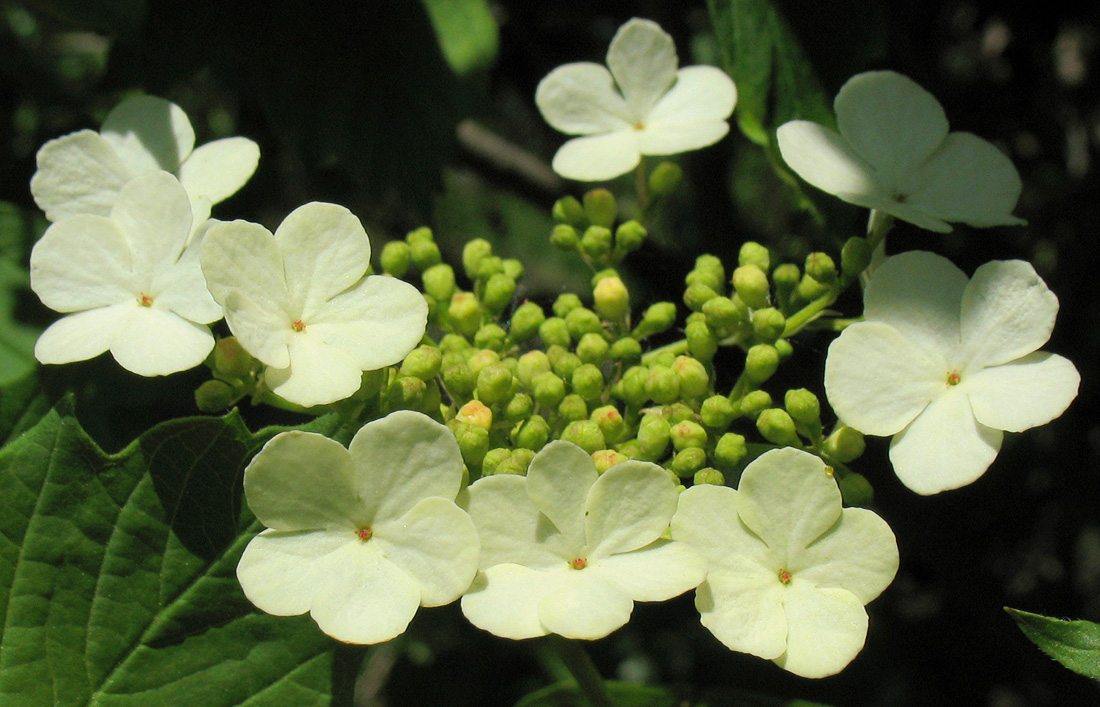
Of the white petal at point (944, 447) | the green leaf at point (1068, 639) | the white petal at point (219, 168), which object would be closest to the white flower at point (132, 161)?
the white petal at point (219, 168)

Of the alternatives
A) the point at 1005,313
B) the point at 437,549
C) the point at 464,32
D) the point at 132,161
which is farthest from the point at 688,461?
the point at 464,32

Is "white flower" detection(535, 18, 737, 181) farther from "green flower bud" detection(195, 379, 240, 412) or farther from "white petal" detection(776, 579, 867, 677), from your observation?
"white petal" detection(776, 579, 867, 677)

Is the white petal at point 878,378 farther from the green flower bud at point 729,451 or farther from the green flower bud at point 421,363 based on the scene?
the green flower bud at point 421,363

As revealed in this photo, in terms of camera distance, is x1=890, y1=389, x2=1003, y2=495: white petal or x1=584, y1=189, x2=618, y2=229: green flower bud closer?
x1=890, y1=389, x2=1003, y2=495: white petal

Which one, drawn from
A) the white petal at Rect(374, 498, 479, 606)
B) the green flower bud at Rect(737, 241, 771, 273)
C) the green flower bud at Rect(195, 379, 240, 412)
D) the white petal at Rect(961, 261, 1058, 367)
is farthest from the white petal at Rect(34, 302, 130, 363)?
the white petal at Rect(961, 261, 1058, 367)

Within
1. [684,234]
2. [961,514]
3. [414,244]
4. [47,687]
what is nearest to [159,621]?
[47,687]

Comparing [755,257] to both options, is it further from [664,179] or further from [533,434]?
[533,434]
